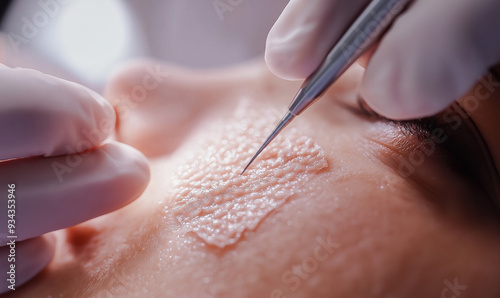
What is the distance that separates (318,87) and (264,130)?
216 millimetres


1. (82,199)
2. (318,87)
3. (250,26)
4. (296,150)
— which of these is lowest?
(250,26)

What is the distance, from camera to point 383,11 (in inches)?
20.0

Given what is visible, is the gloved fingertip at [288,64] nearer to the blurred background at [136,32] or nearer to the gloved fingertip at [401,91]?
the gloved fingertip at [401,91]

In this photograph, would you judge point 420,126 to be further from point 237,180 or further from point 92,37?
point 92,37

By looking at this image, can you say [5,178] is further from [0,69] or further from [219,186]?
[219,186]

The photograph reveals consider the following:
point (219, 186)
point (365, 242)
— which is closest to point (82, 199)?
point (219, 186)

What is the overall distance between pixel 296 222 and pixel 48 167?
1.38ft

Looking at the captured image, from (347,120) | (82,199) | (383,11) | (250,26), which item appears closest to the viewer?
(383,11)

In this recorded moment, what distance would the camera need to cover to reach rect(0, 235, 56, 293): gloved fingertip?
0.65 meters

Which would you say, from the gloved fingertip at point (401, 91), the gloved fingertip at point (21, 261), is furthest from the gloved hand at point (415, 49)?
the gloved fingertip at point (21, 261)

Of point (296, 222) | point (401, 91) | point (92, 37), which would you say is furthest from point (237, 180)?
point (92, 37)

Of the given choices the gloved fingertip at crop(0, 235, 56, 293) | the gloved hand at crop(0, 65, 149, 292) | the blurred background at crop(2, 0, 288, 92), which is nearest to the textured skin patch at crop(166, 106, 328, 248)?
the gloved hand at crop(0, 65, 149, 292)

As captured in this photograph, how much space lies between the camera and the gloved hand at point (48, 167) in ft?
1.92

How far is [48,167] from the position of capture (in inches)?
25.1
